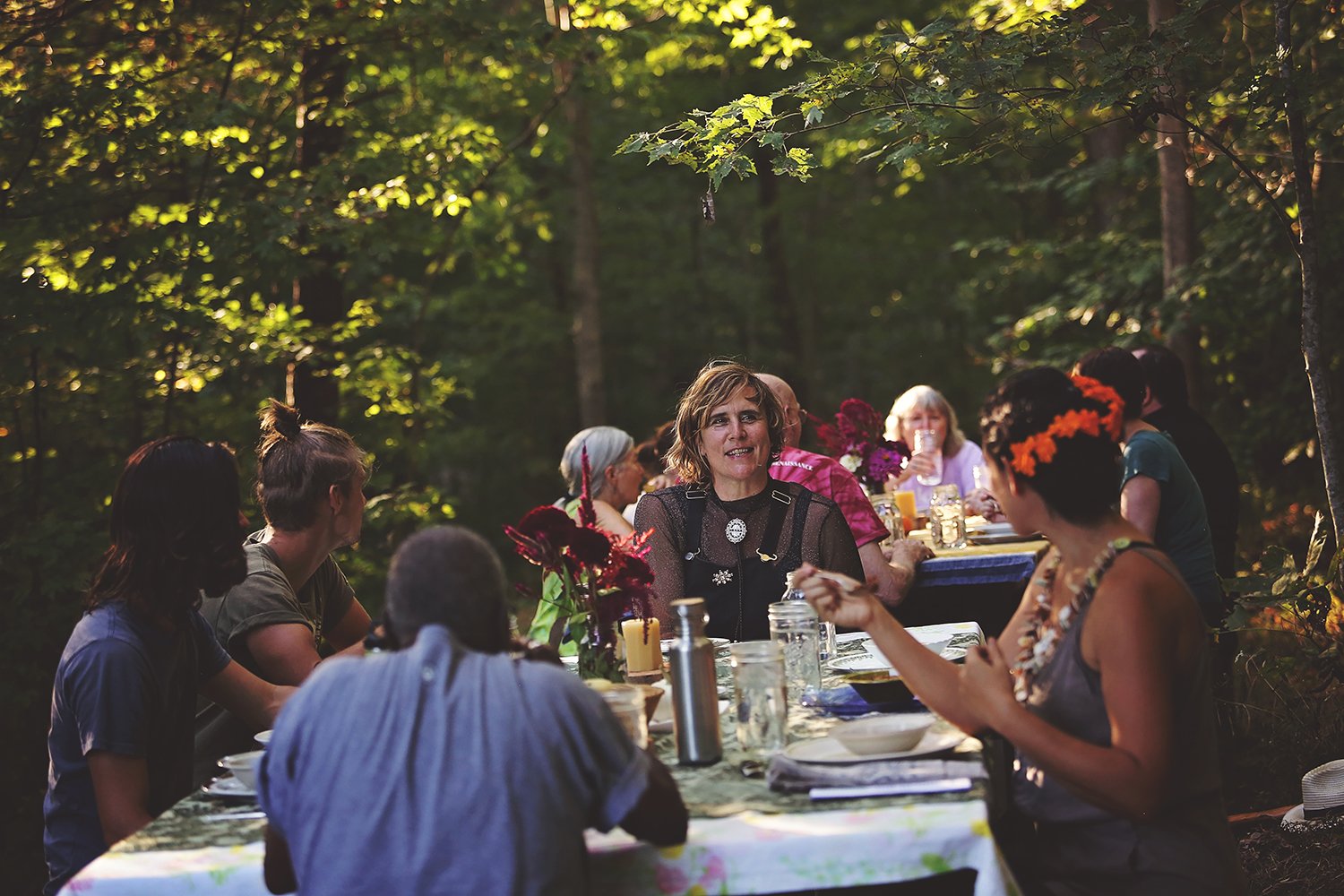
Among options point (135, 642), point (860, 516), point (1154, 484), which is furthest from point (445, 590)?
point (1154, 484)

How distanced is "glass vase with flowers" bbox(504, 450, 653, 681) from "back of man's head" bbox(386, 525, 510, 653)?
774 mm

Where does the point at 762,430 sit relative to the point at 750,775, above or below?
above

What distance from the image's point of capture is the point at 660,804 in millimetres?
1971

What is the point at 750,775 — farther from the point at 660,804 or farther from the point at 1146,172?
the point at 1146,172

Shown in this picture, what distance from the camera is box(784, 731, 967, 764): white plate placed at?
238 cm

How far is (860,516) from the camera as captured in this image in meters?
4.98

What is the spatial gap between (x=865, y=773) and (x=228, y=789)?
1.27 meters

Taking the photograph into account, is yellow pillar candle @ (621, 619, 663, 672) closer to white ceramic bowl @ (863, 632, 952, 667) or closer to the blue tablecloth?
white ceramic bowl @ (863, 632, 952, 667)

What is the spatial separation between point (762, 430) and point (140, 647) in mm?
2209

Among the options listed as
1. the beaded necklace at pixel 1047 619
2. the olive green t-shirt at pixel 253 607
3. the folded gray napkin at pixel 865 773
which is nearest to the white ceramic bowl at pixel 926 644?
the beaded necklace at pixel 1047 619

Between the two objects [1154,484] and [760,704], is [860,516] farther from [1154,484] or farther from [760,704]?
[760,704]

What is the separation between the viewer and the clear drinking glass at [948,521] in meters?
5.89

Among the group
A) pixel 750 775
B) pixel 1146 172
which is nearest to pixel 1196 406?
pixel 1146 172

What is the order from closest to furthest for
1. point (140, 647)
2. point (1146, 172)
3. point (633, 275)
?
point (140, 647), point (1146, 172), point (633, 275)
